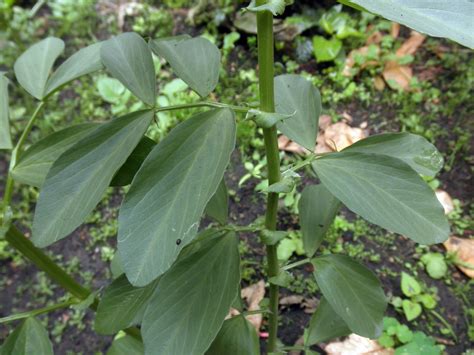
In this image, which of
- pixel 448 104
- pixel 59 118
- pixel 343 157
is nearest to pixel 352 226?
pixel 448 104

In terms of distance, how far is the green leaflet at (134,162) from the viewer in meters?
0.74

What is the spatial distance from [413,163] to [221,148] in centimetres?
40

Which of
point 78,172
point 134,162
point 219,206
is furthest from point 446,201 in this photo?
point 78,172

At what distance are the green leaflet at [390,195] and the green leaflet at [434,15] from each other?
251 mm

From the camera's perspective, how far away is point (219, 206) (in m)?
0.93

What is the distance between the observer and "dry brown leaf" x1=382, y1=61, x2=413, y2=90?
2.16m

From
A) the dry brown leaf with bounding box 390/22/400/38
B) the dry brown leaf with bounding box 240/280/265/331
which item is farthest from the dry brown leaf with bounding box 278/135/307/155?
the dry brown leaf with bounding box 390/22/400/38

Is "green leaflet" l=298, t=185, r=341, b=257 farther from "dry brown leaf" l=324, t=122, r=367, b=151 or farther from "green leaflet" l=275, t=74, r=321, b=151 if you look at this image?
"dry brown leaf" l=324, t=122, r=367, b=151

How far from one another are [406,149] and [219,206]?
1.26 ft

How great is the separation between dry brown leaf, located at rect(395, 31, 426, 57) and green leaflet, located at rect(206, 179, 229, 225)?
171 centimetres

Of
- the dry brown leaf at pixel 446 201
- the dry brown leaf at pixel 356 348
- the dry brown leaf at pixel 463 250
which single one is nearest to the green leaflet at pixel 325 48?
the dry brown leaf at pixel 446 201

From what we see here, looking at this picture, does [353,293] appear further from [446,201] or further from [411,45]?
[411,45]

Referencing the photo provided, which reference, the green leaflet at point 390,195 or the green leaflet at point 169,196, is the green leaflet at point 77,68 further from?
the green leaflet at point 390,195

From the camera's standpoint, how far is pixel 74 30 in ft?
8.90
